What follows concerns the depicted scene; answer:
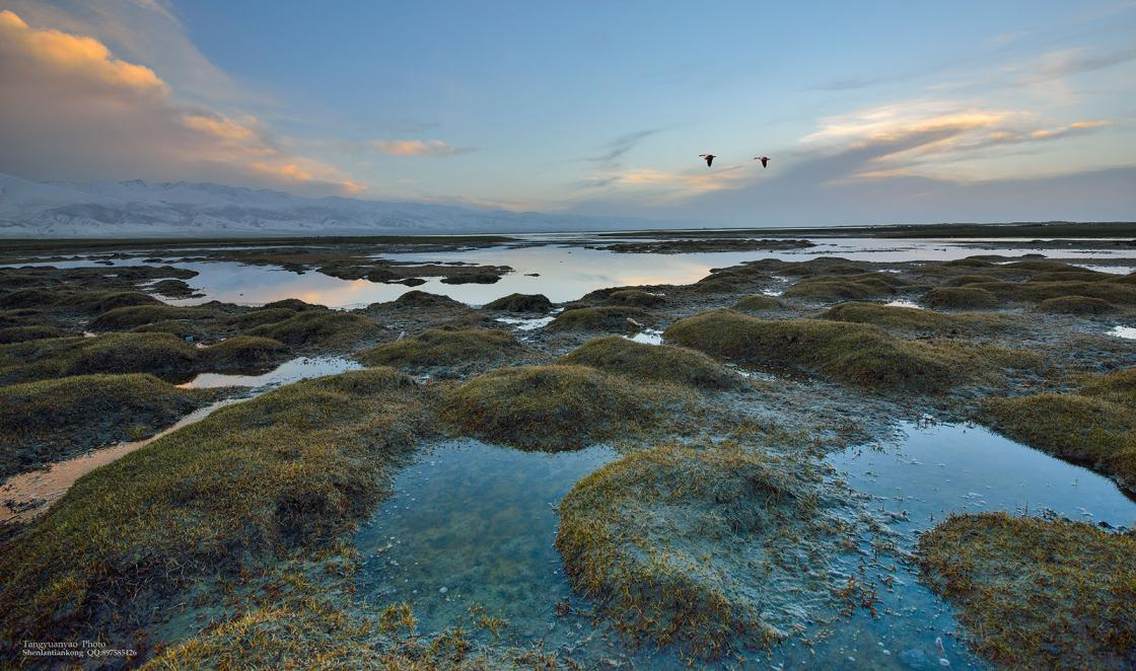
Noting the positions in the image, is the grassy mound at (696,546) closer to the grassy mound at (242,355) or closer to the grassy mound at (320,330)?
the grassy mound at (242,355)

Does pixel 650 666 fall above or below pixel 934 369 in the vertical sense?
below

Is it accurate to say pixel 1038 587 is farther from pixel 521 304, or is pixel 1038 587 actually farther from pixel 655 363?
pixel 521 304

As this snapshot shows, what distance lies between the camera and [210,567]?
1023cm

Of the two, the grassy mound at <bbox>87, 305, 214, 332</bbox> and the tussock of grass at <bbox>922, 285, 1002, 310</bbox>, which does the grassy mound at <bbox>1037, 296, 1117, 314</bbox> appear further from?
the grassy mound at <bbox>87, 305, 214, 332</bbox>

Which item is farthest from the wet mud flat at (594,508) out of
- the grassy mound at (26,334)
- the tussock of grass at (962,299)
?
the tussock of grass at (962,299)

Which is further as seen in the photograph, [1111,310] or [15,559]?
[1111,310]

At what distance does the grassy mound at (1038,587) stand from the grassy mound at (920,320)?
21542 mm

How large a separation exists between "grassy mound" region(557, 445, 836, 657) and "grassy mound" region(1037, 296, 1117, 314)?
37.7 m

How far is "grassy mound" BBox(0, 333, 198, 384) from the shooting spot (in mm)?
23927

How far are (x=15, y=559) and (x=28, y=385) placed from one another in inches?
Answer: 545

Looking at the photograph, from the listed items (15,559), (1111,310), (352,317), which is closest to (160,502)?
(15,559)

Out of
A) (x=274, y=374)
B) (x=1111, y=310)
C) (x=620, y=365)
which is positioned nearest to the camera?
(x=620, y=365)

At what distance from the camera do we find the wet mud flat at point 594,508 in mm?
8594

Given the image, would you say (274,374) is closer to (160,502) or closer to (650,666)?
(160,502)
